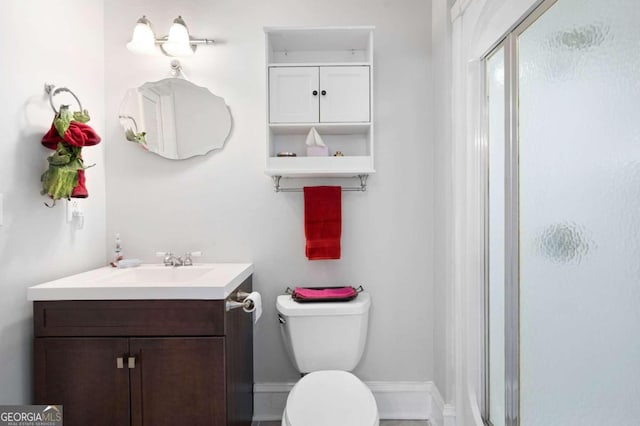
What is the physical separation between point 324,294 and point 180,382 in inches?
29.4

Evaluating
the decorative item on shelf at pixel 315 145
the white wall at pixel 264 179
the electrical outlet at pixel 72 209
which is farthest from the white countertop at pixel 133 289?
the decorative item on shelf at pixel 315 145

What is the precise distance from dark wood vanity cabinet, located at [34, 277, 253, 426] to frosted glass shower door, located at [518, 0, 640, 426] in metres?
1.09

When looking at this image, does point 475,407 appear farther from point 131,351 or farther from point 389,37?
point 389,37

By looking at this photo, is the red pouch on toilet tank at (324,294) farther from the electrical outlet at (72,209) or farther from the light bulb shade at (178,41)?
the light bulb shade at (178,41)

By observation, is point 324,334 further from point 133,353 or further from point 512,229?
point 512,229

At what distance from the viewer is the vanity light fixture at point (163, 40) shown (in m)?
1.86

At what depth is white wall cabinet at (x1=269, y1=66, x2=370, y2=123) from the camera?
1.81 meters

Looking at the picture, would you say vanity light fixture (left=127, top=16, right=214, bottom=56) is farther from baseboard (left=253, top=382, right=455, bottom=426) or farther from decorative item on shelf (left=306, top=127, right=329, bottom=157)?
baseboard (left=253, top=382, right=455, bottom=426)

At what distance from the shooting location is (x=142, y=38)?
1858mm

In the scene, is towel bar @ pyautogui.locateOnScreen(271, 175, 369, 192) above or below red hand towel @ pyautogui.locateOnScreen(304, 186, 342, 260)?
above

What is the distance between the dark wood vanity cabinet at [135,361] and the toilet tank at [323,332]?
18.1 inches

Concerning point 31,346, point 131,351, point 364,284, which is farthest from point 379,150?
point 31,346

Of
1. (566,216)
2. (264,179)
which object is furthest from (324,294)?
(566,216)

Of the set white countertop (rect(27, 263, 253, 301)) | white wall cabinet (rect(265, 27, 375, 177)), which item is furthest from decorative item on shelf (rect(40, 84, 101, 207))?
white wall cabinet (rect(265, 27, 375, 177))
